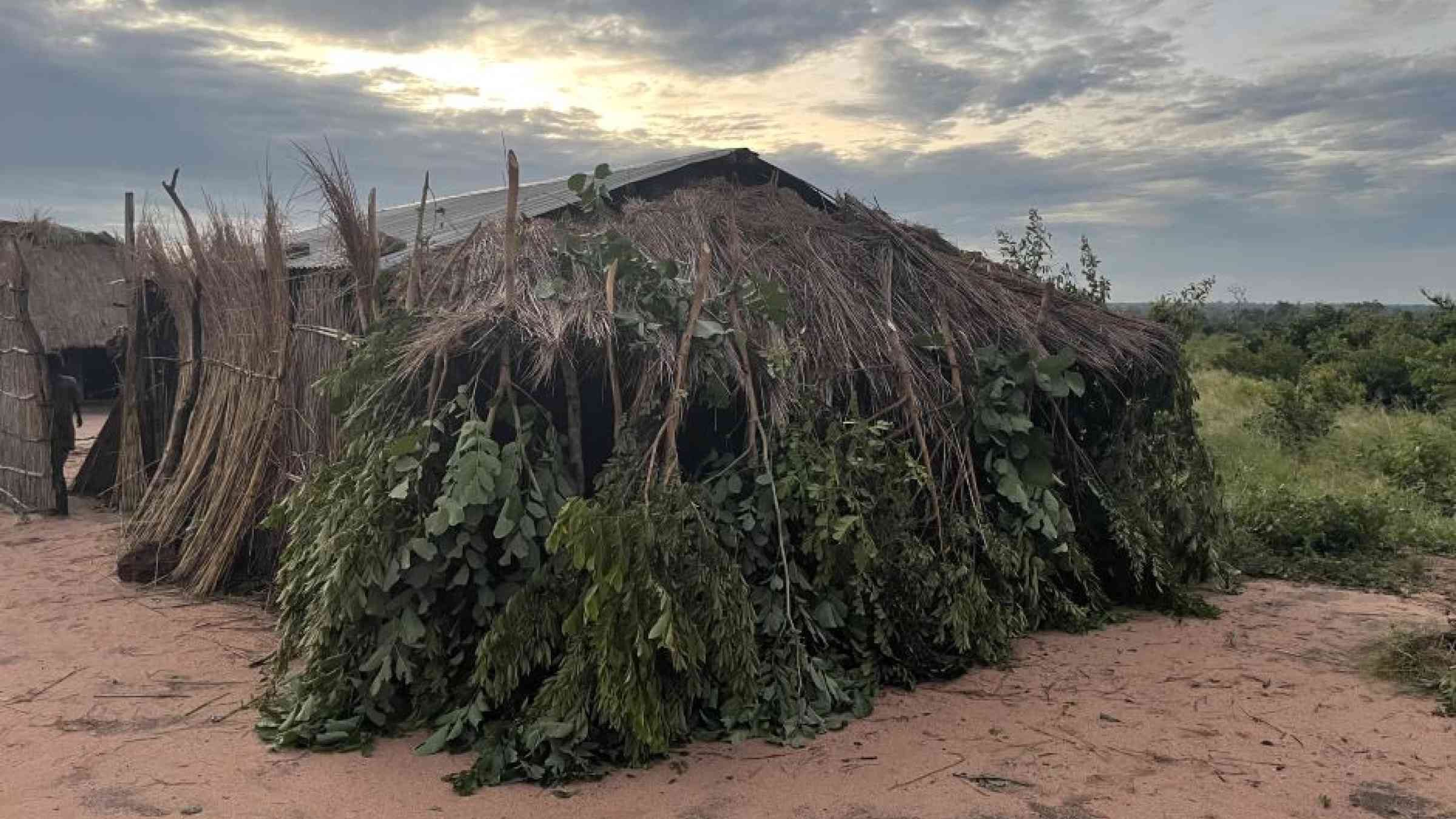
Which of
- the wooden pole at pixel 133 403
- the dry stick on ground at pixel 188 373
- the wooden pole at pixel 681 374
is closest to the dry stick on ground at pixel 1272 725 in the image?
the wooden pole at pixel 681 374

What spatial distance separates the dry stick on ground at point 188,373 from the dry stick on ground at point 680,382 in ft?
14.6

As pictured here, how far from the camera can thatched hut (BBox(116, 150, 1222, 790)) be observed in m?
4.19

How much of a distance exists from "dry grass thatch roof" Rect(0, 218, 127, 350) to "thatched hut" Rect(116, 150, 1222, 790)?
9.45 m

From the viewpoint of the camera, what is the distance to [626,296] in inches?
193

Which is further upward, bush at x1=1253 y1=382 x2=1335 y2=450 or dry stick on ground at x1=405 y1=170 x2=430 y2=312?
dry stick on ground at x1=405 y1=170 x2=430 y2=312

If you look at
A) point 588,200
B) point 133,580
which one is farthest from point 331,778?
point 133,580

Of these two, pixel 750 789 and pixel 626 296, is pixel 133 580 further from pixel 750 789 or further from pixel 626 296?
pixel 750 789

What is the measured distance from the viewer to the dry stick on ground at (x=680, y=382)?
4516 millimetres

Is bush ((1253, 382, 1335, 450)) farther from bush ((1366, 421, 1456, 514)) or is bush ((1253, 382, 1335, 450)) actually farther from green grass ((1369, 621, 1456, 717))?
green grass ((1369, 621, 1456, 717))

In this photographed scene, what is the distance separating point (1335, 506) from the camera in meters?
8.09

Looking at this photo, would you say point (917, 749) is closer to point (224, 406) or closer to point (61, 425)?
point (224, 406)

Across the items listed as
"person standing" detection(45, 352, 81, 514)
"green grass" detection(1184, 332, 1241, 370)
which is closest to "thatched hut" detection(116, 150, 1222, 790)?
"person standing" detection(45, 352, 81, 514)

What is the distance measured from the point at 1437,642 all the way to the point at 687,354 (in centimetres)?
392

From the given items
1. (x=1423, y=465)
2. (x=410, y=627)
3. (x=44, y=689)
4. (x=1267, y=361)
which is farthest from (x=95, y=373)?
(x=1267, y=361)
